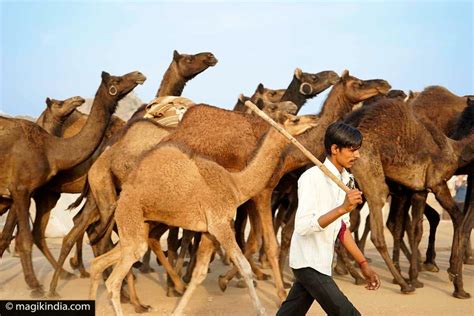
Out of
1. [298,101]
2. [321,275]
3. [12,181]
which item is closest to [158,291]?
[12,181]

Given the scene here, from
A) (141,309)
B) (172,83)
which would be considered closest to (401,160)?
(141,309)

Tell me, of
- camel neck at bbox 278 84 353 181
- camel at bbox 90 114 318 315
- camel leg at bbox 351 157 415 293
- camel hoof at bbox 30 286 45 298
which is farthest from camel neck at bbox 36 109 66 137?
camel leg at bbox 351 157 415 293

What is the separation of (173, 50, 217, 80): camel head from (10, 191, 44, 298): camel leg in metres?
3.69

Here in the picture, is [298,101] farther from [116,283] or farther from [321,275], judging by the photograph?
[321,275]

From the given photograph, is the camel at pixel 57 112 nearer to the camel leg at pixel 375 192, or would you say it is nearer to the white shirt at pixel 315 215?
the camel leg at pixel 375 192

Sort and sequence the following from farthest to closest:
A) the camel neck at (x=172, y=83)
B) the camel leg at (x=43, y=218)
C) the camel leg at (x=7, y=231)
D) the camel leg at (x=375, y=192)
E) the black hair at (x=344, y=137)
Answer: the camel neck at (x=172, y=83), the camel leg at (x=43, y=218), the camel leg at (x=7, y=231), the camel leg at (x=375, y=192), the black hair at (x=344, y=137)

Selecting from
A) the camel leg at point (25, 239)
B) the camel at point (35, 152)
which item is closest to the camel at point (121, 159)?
the camel leg at point (25, 239)

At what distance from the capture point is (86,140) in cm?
1068

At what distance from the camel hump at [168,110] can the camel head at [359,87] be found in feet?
6.62

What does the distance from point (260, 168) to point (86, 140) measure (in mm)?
3764

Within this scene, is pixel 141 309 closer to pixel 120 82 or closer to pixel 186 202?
pixel 186 202

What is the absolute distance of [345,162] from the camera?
15.8 ft

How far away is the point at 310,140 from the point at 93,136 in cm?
305

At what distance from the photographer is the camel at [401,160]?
933 cm
